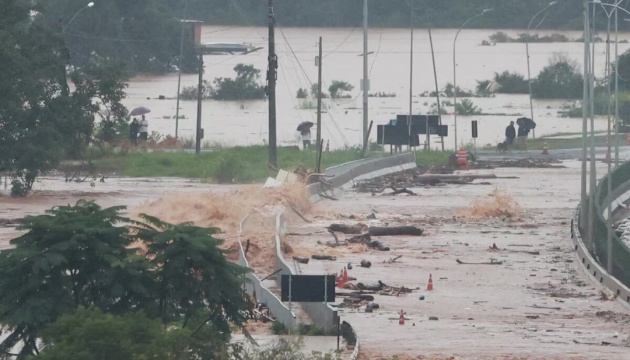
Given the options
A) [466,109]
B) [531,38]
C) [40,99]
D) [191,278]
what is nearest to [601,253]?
[191,278]

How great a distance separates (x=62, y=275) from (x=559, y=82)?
103229 mm

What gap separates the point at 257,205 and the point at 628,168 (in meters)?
16.6

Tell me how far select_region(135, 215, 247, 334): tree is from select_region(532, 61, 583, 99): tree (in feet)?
323

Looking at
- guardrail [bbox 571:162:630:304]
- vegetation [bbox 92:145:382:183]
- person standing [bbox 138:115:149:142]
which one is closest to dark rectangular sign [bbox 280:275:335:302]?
guardrail [bbox 571:162:630:304]

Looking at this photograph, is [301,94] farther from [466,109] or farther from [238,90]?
[466,109]

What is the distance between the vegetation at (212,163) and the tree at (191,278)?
1373 inches

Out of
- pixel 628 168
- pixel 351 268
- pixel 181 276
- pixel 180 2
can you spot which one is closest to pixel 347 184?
pixel 628 168

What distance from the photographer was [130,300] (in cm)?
1748

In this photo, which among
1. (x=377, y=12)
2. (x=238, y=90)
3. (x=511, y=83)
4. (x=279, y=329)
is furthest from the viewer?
(x=377, y=12)

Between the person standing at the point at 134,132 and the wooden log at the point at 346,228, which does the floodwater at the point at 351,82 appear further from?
the wooden log at the point at 346,228

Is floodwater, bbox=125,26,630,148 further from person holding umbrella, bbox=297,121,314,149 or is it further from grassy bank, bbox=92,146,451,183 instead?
grassy bank, bbox=92,146,451,183

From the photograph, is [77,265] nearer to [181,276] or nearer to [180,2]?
[181,276]

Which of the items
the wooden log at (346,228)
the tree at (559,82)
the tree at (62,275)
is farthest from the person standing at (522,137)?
the tree at (62,275)

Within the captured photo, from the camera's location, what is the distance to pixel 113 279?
17.3 meters
